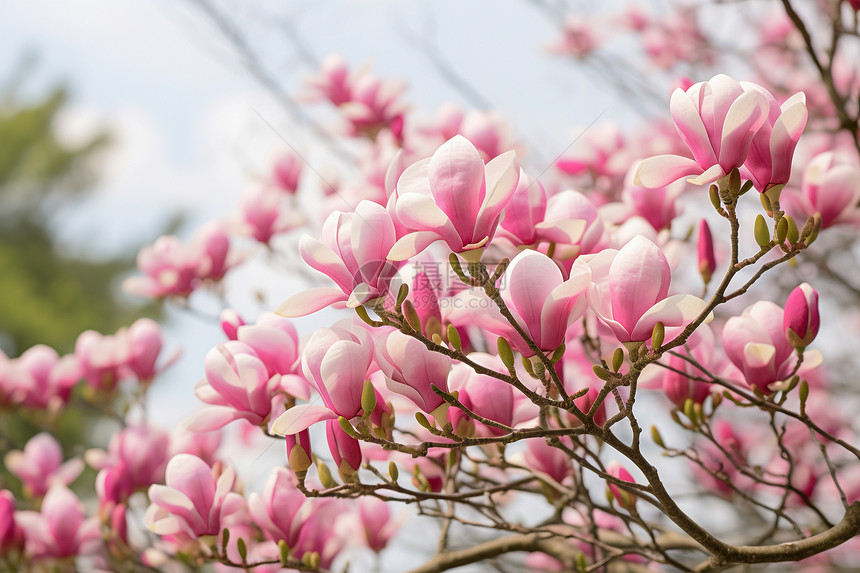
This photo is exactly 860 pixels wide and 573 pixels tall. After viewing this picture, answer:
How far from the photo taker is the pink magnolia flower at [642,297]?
1.90 ft

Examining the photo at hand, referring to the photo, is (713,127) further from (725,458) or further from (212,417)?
(725,458)

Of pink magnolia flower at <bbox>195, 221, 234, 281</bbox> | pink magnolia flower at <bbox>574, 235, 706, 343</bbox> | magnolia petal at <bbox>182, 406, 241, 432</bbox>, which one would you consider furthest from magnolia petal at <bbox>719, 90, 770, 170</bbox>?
pink magnolia flower at <bbox>195, 221, 234, 281</bbox>

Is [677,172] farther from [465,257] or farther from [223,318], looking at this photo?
[223,318]

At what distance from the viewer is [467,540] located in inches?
73.2

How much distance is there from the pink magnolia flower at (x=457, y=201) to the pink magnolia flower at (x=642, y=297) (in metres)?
0.12

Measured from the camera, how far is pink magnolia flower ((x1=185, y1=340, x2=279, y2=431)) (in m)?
0.78

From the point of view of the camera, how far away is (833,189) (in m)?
0.96

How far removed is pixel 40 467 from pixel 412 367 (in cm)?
123

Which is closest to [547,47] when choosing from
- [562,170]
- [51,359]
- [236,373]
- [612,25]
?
[612,25]

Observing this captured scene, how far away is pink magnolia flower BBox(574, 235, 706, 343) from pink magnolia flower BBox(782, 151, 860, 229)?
521 millimetres

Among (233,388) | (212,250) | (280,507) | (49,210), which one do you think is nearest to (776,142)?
(233,388)

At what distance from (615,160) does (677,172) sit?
36.2 inches

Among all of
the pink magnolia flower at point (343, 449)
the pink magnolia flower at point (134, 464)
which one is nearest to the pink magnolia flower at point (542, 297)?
the pink magnolia flower at point (343, 449)

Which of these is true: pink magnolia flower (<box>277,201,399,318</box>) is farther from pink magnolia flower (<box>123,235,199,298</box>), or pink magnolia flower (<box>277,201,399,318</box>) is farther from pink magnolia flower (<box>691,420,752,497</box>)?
pink magnolia flower (<box>123,235,199,298</box>)
